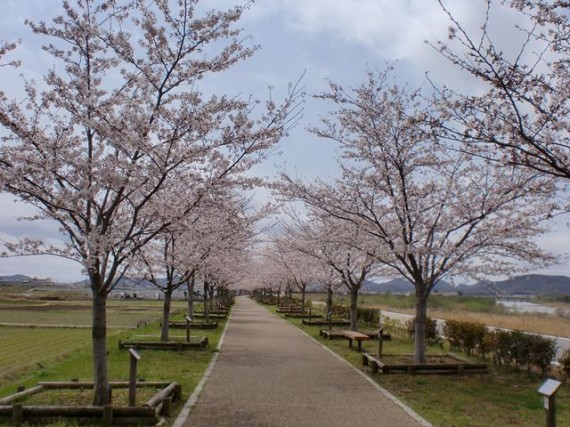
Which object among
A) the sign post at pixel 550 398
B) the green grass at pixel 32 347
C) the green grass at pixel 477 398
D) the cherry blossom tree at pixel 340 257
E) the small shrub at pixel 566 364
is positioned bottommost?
the green grass at pixel 32 347

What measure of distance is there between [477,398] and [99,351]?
6192 millimetres

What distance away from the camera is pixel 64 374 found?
446 inches

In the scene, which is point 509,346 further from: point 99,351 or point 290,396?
point 99,351

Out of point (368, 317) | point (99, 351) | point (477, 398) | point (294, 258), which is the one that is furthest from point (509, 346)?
point (294, 258)

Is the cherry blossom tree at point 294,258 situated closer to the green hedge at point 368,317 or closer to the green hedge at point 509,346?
the green hedge at point 368,317

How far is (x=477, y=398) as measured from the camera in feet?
30.3

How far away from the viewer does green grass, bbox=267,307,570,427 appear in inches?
303

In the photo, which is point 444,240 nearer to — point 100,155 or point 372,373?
point 372,373

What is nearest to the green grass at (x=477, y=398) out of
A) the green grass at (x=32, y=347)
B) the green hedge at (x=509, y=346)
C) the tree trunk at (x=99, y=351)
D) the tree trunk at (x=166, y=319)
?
the green hedge at (x=509, y=346)

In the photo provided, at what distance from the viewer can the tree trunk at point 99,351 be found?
754cm

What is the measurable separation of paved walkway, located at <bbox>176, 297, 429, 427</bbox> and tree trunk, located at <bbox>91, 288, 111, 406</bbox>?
50.0 inches

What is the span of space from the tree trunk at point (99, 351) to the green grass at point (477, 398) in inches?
177

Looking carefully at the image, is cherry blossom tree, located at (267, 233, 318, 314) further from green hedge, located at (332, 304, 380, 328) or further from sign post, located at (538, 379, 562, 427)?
sign post, located at (538, 379, 562, 427)

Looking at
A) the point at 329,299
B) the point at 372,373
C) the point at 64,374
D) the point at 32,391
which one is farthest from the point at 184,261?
the point at 329,299
